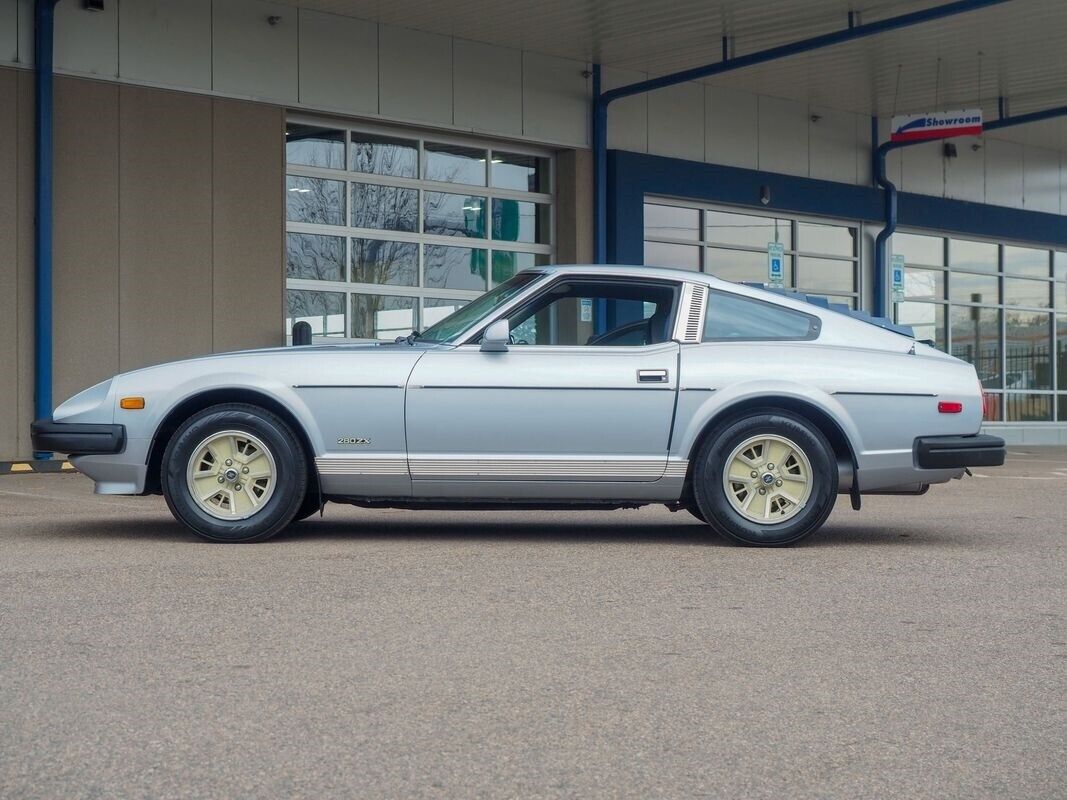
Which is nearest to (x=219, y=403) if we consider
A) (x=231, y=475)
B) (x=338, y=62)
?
(x=231, y=475)

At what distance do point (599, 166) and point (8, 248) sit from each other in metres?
7.61

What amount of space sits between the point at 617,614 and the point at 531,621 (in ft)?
1.16

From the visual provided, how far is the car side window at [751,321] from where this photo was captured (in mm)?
7613

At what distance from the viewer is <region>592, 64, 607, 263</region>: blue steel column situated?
18.6 meters

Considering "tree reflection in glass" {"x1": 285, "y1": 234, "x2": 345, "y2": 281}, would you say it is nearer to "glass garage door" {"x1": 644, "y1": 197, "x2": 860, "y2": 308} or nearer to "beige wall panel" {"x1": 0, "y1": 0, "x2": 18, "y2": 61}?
"beige wall panel" {"x1": 0, "y1": 0, "x2": 18, "y2": 61}

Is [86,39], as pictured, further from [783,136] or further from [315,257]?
[783,136]

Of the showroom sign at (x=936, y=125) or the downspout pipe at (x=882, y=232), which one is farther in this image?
the downspout pipe at (x=882, y=232)

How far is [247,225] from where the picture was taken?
15.7m

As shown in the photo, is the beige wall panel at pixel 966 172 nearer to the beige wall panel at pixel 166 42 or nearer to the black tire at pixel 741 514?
the beige wall panel at pixel 166 42

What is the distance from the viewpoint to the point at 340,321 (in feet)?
55.4

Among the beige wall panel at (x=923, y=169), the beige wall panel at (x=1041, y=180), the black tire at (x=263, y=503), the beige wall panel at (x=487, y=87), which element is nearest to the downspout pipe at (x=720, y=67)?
the beige wall panel at (x=487, y=87)

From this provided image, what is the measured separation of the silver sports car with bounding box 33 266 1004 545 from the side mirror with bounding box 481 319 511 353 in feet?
0.03

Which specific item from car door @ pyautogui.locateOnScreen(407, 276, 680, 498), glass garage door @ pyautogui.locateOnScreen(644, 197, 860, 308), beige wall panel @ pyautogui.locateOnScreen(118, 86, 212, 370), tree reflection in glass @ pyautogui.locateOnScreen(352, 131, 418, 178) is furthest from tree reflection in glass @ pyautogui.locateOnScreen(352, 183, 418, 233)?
car door @ pyautogui.locateOnScreen(407, 276, 680, 498)

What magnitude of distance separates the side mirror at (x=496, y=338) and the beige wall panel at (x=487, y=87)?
34.6 feet
